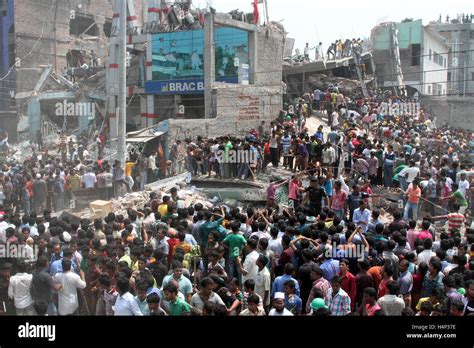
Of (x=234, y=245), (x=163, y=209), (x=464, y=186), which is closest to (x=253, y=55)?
(x=464, y=186)

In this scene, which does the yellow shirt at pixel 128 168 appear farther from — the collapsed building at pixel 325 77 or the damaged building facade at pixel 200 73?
the collapsed building at pixel 325 77

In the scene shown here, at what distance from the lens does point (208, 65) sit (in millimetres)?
20344

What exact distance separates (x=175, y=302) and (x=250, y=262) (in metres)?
1.61

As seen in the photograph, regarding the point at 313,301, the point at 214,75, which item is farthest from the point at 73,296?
the point at 214,75

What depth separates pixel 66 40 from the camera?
2855 centimetres

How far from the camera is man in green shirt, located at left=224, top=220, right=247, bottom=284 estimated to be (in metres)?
7.95

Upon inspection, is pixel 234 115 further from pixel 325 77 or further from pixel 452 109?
pixel 452 109

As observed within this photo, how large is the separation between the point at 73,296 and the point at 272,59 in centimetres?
1778

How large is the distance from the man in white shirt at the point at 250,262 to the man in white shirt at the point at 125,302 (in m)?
1.86

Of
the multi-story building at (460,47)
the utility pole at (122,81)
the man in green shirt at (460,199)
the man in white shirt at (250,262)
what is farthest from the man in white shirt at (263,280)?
the multi-story building at (460,47)

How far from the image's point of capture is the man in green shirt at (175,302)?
595cm

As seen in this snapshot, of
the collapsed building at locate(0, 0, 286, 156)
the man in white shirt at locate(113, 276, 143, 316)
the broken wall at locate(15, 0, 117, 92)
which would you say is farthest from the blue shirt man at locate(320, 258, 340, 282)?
the broken wall at locate(15, 0, 117, 92)

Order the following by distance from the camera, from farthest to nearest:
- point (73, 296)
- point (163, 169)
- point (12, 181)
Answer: point (163, 169), point (12, 181), point (73, 296)

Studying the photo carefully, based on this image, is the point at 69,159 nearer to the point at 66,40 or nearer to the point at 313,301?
the point at 66,40
